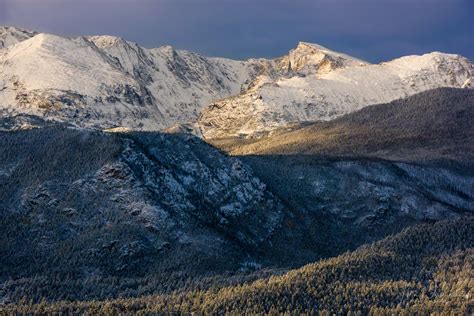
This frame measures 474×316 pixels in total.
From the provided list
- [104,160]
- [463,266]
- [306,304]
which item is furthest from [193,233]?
[463,266]

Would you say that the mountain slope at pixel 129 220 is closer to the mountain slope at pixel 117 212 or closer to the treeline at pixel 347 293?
the mountain slope at pixel 117 212

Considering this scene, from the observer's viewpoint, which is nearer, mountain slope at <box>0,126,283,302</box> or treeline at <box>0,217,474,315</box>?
treeline at <box>0,217,474,315</box>

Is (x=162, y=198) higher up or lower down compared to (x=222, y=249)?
higher up

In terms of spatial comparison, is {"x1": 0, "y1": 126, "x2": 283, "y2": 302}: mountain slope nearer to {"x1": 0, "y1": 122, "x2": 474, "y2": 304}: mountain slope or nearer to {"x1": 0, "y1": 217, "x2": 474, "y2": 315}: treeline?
{"x1": 0, "y1": 122, "x2": 474, "y2": 304}: mountain slope

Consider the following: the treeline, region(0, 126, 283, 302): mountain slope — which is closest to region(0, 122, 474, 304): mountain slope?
region(0, 126, 283, 302): mountain slope

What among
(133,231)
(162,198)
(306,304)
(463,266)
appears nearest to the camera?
(306,304)

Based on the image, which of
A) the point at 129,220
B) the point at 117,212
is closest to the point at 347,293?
the point at 129,220

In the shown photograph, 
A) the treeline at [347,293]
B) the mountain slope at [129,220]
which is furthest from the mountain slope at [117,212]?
the treeline at [347,293]

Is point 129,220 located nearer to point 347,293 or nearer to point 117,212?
point 117,212

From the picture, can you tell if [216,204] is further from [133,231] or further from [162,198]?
[133,231]

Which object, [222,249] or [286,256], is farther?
[286,256]
